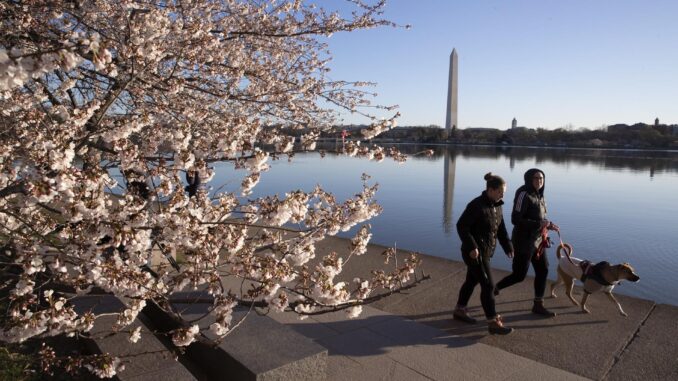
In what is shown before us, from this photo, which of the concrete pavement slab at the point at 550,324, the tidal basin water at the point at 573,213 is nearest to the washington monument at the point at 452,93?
the tidal basin water at the point at 573,213

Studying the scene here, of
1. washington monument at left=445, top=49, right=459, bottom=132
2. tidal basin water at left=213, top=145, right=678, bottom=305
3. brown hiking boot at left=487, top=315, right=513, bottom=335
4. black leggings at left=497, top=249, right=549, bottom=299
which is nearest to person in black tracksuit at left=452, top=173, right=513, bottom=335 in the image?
brown hiking boot at left=487, top=315, right=513, bottom=335

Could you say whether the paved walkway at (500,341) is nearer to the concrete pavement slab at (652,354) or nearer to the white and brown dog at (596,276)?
the concrete pavement slab at (652,354)

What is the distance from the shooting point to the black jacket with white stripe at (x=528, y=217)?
5816mm

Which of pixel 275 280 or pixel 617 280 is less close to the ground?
pixel 275 280

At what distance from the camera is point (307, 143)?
4.41 meters

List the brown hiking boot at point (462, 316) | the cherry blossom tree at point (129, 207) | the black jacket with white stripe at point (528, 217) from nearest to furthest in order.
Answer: the cherry blossom tree at point (129, 207) → the brown hiking boot at point (462, 316) → the black jacket with white stripe at point (528, 217)

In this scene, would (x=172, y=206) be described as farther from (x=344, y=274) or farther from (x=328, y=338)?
(x=344, y=274)

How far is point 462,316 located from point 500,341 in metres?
0.59

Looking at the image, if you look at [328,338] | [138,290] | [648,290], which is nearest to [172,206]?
[138,290]

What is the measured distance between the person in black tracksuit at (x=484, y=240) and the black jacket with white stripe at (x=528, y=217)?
1.31 ft

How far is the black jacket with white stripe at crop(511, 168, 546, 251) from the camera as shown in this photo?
5.82 metres

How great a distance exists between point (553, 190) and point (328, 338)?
63.4ft

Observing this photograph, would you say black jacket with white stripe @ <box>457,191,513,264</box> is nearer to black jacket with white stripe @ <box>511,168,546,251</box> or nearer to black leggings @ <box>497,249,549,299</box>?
black jacket with white stripe @ <box>511,168,546,251</box>

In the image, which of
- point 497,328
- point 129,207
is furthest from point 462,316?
point 129,207
